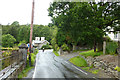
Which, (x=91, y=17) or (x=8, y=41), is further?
(x=8, y=41)

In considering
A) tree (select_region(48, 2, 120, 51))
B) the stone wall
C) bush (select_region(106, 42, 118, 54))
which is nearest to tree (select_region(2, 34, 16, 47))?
tree (select_region(48, 2, 120, 51))

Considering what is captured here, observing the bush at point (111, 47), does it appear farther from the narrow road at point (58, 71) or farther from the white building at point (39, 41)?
the white building at point (39, 41)

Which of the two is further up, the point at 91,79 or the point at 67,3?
the point at 67,3

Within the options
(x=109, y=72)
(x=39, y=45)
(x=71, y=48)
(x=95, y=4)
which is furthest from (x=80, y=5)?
(x=39, y=45)

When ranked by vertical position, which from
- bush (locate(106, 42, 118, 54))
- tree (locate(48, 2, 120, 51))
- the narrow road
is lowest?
the narrow road

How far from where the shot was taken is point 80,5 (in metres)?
17.2

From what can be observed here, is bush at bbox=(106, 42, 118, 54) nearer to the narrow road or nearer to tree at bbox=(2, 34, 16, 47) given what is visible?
the narrow road

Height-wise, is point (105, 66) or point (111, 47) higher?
point (111, 47)

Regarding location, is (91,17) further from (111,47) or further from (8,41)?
(8,41)

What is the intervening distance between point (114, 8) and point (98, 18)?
2969mm

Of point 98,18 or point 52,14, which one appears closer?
point 98,18

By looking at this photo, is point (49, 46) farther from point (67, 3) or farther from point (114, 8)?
point (114, 8)

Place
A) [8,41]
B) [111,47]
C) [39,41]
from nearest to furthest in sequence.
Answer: [111,47] → [8,41] → [39,41]

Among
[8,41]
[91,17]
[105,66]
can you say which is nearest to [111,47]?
[105,66]
